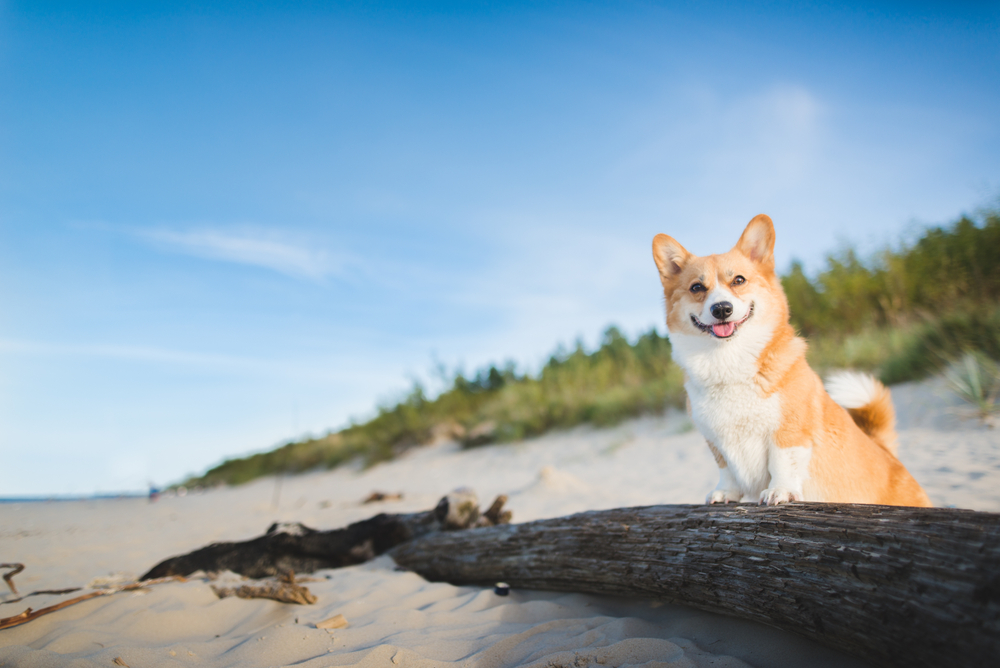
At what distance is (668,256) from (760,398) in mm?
934

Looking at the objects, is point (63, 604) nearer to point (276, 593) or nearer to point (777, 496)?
point (276, 593)

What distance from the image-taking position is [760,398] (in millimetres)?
2250

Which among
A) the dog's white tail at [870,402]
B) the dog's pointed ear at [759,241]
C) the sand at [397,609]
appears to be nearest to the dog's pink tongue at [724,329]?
the dog's pointed ear at [759,241]

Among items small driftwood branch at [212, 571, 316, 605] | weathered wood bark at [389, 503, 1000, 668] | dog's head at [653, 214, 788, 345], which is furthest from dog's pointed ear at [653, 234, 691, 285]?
small driftwood branch at [212, 571, 316, 605]

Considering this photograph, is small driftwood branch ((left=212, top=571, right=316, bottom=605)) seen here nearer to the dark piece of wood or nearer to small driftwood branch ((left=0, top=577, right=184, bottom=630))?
small driftwood branch ((left=0, top=577, right=184, bottom=630))

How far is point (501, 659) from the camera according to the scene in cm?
200

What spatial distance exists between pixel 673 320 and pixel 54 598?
3862 mm

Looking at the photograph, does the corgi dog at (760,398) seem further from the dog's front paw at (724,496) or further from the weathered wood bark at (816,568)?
the weathered wood bark at (816,568)

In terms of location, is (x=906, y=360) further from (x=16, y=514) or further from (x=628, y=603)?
(x=16, y=514)

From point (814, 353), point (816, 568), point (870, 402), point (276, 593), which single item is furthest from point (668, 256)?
point (814, 353)

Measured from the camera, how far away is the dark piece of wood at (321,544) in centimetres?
345

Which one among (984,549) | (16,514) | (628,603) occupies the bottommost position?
(628,603)

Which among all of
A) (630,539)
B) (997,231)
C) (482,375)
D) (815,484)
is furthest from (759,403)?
(482,375)

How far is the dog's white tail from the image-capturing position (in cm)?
279
